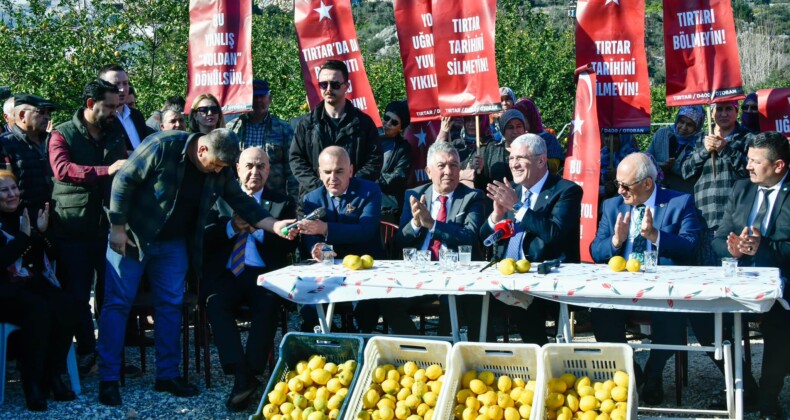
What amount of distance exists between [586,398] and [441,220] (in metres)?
2.20

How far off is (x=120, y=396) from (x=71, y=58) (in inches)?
305

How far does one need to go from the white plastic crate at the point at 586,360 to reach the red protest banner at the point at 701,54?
11.4 feet

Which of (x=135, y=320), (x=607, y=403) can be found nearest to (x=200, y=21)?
(x=135, y=320)

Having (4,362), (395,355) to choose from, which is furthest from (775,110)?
(4,362)

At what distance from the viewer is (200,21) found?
28.5 ft

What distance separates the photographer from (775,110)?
25.6ft

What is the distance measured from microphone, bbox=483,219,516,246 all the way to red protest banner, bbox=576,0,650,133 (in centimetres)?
212

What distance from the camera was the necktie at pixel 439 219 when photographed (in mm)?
6547

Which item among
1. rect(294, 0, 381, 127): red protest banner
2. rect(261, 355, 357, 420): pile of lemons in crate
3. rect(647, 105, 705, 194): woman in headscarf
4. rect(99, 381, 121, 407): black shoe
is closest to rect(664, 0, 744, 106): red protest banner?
rect(647, 105, 705, 194): woman in headscarf

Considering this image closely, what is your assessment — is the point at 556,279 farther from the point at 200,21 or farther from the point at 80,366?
the point at 200,21

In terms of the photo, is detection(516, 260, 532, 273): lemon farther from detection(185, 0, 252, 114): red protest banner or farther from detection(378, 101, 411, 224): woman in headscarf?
detection(185, 0, 252, 114): red protest banner

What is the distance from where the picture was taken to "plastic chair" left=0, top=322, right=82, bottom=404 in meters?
6.16

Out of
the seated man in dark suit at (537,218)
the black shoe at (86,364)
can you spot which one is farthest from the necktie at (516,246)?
the black shoe at (86,364)

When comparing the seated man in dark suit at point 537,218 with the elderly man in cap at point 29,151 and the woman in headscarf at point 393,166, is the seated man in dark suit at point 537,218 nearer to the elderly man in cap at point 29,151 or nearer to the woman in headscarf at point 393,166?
the woman in headscarf at point 393,166
